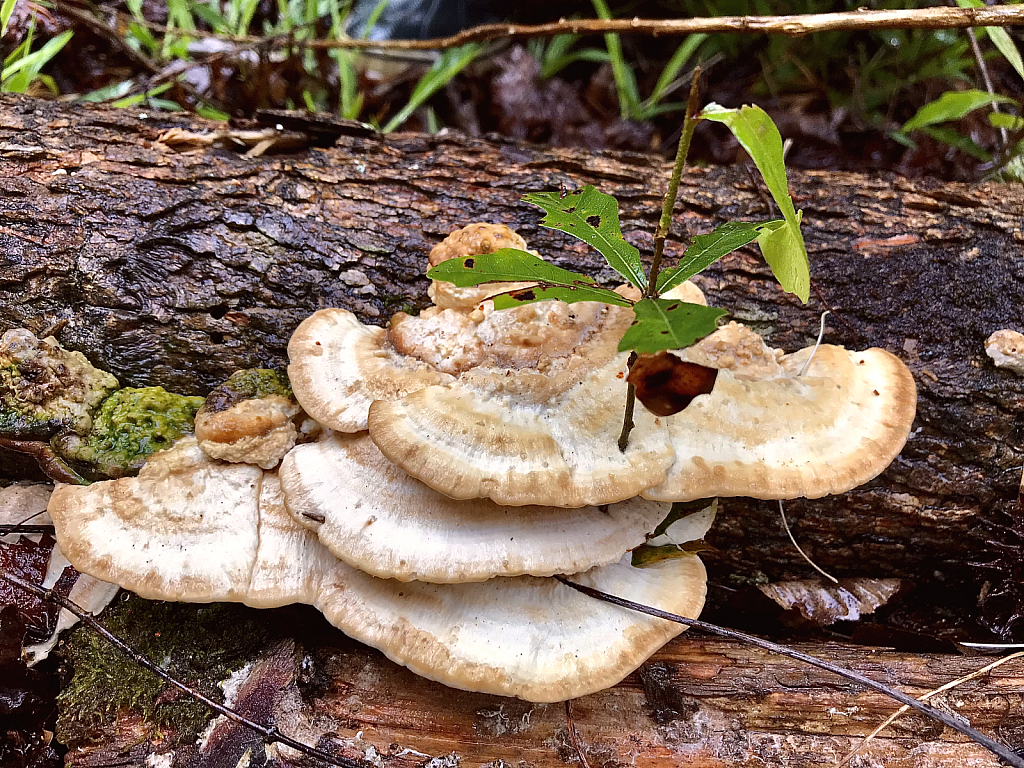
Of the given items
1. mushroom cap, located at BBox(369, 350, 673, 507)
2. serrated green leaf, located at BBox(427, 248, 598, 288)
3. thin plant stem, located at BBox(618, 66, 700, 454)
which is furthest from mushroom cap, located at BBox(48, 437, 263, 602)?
thin plant stem, located at BBox(618, 66, 700, 454)

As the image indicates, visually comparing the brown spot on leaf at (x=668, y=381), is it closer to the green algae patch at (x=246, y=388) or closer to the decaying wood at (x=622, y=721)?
the decaying wood at (x=622, y=721)

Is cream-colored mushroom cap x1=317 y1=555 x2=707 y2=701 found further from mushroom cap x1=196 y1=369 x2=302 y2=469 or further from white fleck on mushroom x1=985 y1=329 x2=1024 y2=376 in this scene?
white fleck on mushroom x1=985 y1=329 x2=1024 y2=376

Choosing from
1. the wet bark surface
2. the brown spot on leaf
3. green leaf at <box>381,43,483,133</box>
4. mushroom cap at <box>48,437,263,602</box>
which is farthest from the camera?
green leaf at <box>381,43,483,133</box>

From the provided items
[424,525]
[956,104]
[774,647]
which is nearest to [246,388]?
[424,525]

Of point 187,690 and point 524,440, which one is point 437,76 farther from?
point 187,690

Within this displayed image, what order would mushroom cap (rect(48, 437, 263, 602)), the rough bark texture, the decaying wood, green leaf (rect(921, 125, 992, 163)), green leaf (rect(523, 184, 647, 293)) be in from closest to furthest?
1. green leaf (rect(523, 184, 647, 293))
2. mushroom cap (rect(48, 437, 263, 602))
3. the decaying wood
4. the rough bark texture
5. green leaf (rect(921, 125, 992, 163))

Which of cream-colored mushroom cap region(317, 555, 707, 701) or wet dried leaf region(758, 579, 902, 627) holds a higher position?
cream-colored mushroom cap region(317, 555, 707, 701)

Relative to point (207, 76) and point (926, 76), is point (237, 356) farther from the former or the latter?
point (926, 76)

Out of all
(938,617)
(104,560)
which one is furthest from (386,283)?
(938,617)
